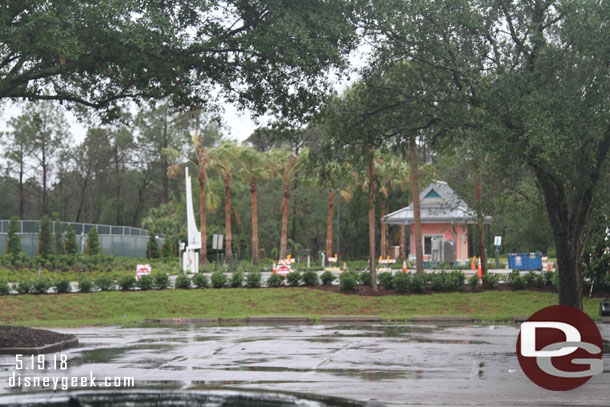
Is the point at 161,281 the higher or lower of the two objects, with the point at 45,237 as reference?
lower

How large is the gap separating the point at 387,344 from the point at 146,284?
1667 cm

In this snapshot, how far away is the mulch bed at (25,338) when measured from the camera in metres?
16.0

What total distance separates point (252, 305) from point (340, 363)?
15009 mm

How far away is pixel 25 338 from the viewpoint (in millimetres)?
16406

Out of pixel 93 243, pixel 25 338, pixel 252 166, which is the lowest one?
pixel 25 338

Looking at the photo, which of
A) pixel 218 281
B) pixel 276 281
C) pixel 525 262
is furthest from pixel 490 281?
pixel 525 262

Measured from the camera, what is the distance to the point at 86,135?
278 feet

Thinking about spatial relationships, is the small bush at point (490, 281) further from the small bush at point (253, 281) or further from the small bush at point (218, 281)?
the small bush at point (218, 281)

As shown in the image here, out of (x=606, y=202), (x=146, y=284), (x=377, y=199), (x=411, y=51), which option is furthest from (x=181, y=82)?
(x=146, y=284)

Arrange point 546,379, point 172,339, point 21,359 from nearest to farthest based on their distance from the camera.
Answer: point 546,379, point 21,359, point 172,339

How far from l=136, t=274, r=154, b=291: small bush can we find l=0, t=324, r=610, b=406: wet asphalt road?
A: 10.2 metres

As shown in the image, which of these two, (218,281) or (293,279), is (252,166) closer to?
(218,281)

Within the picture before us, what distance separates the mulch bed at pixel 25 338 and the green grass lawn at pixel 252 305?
7997 mm

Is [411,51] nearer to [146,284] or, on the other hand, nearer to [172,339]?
[172,339]
